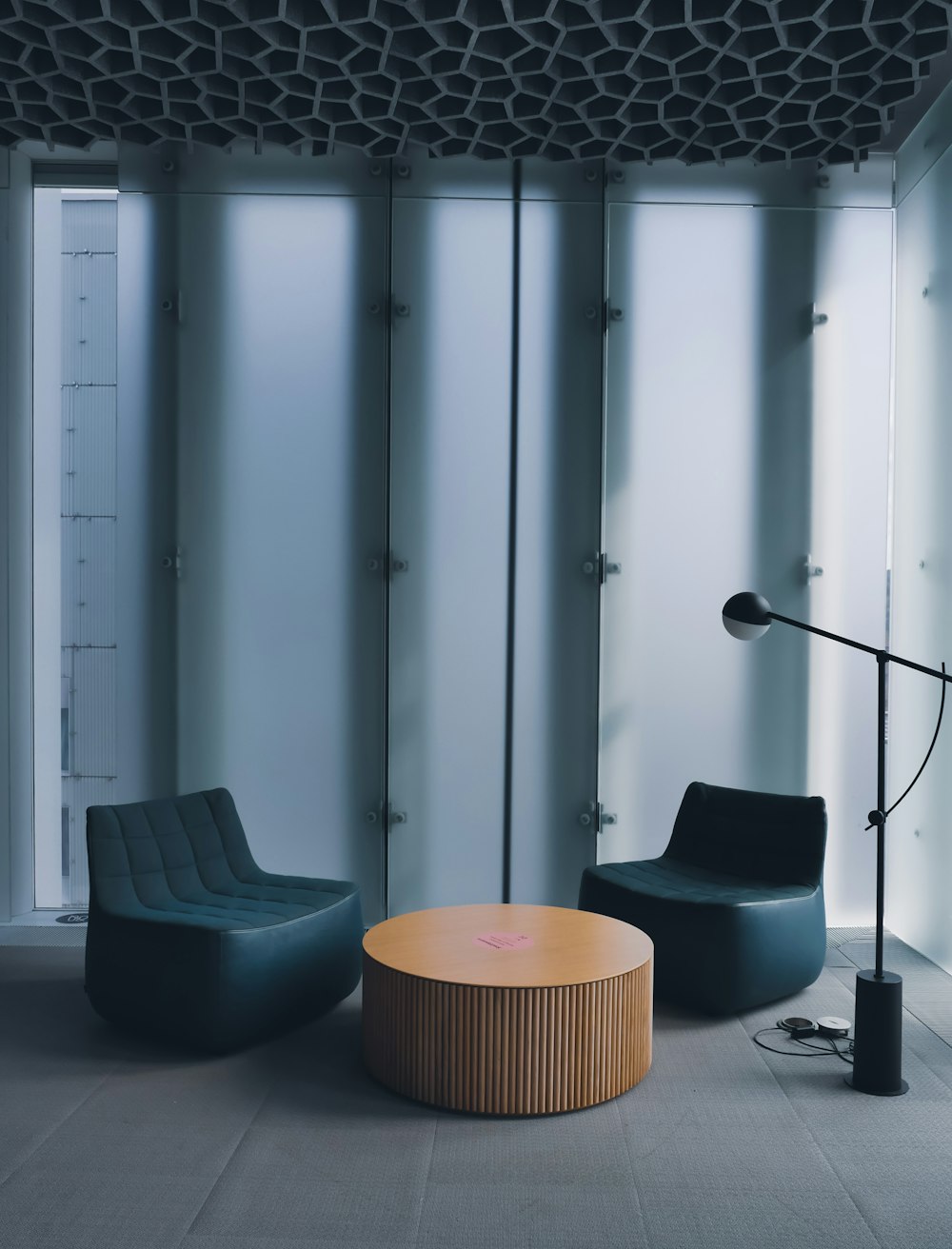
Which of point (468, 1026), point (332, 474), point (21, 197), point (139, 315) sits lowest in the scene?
point (468, 1026)

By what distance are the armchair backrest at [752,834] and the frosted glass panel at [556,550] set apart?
2.06 feet

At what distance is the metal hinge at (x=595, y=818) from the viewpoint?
5.25 meters

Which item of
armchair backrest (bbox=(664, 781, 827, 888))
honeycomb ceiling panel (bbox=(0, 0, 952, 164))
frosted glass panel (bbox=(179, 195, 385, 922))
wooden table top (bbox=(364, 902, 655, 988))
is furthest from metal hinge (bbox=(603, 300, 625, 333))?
wooden table top (bbox=(364, 902, 655, 988))

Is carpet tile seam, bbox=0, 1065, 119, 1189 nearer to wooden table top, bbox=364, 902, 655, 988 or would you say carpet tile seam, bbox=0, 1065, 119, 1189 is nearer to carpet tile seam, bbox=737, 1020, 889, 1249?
wooden table top, bbox=364, 902, 655, 988

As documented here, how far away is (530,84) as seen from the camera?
15.0ft

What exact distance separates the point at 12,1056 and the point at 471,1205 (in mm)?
1892

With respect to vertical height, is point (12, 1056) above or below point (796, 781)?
below

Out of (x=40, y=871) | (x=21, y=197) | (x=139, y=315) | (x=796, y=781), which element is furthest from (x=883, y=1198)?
A: (x=21, y=197)

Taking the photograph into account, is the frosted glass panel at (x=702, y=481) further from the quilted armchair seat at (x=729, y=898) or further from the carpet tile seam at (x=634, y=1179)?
Answer: the carpet tile seam at (x=634, y=1179)

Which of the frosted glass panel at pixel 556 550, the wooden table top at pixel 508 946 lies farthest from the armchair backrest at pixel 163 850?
the frosted glass panel at pixel 556 550

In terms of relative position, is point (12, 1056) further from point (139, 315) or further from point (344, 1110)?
point (139, 315)

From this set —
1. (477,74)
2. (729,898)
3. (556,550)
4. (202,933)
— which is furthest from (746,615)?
(477,74)

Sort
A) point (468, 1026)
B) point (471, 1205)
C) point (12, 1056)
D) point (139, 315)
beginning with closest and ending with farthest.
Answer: point (471, 1205)
point (468, 1026)
point (12, 1056)
point (139, 315)

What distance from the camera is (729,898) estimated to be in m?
4.09
